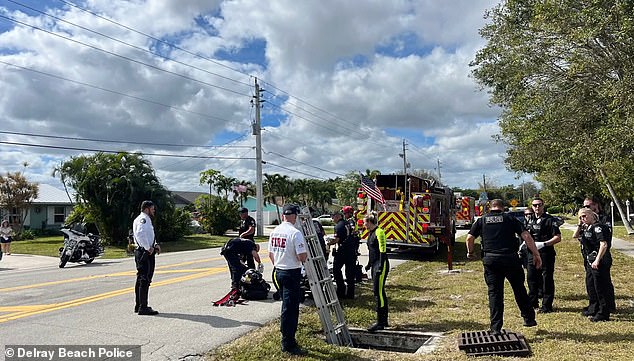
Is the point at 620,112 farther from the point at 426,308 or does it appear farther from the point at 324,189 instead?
the point at 324,189

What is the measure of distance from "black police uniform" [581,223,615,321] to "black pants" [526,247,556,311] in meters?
0.62

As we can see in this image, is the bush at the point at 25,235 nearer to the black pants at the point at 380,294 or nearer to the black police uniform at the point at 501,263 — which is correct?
the black pants at the point at 380,294

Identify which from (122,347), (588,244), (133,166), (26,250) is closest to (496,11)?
(588,244)

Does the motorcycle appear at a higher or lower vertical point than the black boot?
higher

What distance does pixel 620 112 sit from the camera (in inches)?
536

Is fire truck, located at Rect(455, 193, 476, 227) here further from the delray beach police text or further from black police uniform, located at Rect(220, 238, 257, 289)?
the delray beach police text

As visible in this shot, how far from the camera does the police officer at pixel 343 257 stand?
9703 mm

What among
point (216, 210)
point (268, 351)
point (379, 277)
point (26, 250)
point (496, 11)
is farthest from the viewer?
point (216, 210)

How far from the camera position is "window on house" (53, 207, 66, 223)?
144ft

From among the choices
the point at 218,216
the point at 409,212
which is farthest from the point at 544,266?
the point at 218,216

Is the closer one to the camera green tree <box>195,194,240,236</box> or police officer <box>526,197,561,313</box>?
police officer <box>526,197,561,313</box>

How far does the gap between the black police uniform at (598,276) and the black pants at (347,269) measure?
161 inches

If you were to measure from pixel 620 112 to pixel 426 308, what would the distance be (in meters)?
9.01

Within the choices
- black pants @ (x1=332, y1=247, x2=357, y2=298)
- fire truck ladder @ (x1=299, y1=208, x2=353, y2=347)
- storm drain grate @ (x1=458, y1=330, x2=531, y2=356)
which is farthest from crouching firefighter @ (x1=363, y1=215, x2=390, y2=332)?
black pants @ (x1=332, y1=247, x2=357, y2=298)
